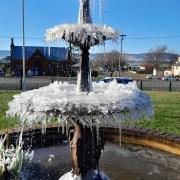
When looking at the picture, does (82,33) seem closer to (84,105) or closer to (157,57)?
(84,105)

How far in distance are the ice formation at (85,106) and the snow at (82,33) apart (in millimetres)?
705

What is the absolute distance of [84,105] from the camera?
4840 millimetres

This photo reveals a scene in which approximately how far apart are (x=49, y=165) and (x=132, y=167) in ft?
4.95

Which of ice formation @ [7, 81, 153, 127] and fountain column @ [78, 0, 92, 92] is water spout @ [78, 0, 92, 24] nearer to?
fountain column @ [78, 0, 92, 92]

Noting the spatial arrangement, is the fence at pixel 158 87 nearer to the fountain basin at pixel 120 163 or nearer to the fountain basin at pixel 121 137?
the fountain basin at pixel 121 137

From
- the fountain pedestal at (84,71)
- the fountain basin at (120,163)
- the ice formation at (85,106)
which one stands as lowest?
the fountain basin at (120,163)

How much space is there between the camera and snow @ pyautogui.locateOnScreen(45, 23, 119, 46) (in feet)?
15.7

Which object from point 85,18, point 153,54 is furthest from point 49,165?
point 153,54

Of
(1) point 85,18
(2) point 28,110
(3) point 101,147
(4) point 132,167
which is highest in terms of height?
(1) point 85,18

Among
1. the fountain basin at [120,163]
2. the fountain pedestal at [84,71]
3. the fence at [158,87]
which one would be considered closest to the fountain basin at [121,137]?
the fountain basin at [120,163]

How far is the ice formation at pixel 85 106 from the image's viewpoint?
15.8 ft

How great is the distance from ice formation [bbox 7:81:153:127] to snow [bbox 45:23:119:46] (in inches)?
27.8

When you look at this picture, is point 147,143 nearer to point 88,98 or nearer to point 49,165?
point 49,165

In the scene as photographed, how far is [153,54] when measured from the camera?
116750 mm
